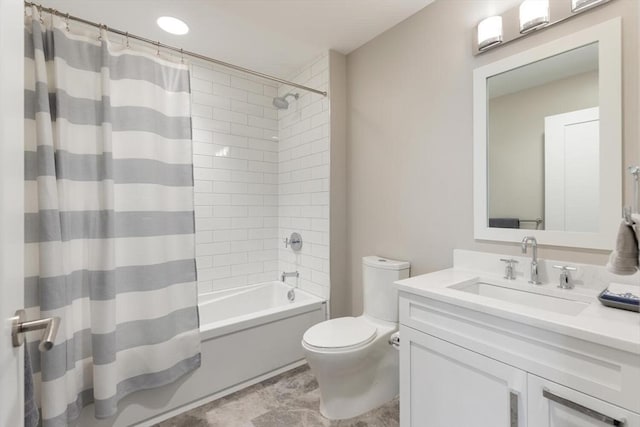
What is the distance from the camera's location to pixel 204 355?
1.87 metres

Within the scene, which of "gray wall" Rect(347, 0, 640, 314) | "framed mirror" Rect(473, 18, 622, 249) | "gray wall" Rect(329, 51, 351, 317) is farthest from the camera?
"gray wall" Rect(329, 51, 351, 317)

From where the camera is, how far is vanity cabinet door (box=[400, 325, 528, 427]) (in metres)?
1.00

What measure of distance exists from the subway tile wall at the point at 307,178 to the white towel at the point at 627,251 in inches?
69.6

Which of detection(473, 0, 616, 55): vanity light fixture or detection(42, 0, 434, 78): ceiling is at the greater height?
detection(42, 0, 434, 78): ceiling

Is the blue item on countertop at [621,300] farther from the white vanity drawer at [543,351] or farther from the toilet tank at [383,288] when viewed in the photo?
the toilet tank at [383,288]

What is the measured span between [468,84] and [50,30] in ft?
6.96

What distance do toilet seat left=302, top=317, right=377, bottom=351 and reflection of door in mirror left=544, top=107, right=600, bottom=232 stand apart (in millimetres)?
1097

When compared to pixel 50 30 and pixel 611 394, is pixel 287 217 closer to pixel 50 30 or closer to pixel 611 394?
pixel 50 30

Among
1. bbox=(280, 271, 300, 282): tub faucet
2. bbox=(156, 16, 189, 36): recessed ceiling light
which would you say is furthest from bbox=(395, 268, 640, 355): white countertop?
bbox=(156, 16, 189, 36): recessed ceiling light

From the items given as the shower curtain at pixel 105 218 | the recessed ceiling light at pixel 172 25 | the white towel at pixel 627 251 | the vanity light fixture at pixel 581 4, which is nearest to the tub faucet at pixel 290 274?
the shower curtain at pixel 105 218

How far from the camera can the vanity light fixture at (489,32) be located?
1.50 meters

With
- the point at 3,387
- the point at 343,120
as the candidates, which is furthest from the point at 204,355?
the point at 343,120

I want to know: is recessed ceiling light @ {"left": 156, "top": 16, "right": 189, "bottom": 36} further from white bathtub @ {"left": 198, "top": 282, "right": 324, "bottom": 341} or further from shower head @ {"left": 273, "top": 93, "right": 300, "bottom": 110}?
white bathtub @ {"left": 198, "top": 282, "right": 324, "bottom": 341}

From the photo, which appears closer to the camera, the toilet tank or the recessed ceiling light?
the toilet tank
